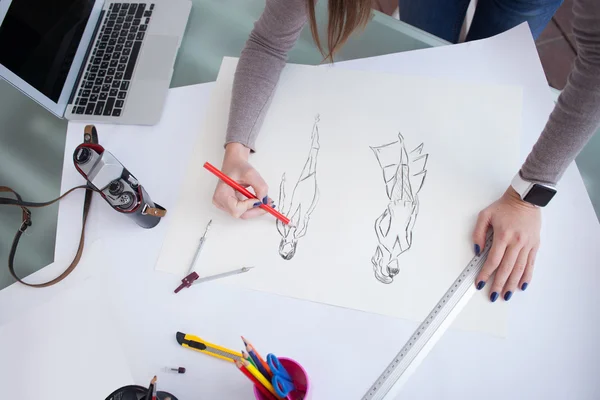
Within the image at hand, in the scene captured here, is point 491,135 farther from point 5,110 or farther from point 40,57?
point 5,110

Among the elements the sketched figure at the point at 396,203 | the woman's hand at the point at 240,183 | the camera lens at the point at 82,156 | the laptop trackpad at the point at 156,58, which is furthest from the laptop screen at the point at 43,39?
the sketched figure at the point at 396,203

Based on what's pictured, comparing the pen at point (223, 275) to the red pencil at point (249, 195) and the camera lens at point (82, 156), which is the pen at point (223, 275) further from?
the camera lens at point (82, 156)

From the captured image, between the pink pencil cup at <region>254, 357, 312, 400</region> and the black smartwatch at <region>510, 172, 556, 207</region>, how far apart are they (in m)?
0.42

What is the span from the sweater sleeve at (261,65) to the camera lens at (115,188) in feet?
0.65

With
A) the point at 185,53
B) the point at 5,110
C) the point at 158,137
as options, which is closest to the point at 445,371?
the point at 158,137

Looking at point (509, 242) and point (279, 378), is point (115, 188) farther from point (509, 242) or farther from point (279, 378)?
point (509, 242)

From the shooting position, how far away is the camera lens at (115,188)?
66cm

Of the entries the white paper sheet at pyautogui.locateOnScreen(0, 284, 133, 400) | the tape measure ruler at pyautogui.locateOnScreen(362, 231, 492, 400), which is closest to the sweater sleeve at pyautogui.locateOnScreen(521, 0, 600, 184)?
the tape measure ruler at pyautogui.locateOnScreen(362, 231, 492, 400)

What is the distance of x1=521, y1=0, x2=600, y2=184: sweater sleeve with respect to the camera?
0.55m

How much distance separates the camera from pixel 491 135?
29.6 inches

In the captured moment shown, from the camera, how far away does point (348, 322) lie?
26.1 inches

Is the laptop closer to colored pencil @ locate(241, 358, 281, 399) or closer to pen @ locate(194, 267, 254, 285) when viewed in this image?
pen @ locate(194, 267, 254, 285)

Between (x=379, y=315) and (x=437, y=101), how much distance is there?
1.30ft

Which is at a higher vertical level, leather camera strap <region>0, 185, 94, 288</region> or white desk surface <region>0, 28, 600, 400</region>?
white desk surface <region>0, 28, 600, 400</region>
